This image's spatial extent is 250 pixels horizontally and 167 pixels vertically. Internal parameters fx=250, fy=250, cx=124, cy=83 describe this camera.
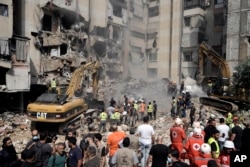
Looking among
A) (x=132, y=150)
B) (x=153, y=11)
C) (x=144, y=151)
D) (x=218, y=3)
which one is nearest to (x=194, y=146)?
(x=132, y=150)

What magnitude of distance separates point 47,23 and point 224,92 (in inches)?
708

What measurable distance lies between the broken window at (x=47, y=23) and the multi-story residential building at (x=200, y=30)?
1693 cm

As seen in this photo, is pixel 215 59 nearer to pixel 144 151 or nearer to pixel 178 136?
pixel 178 136

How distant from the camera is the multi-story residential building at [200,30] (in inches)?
1174

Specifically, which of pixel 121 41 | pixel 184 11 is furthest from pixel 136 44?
pixel 184 11

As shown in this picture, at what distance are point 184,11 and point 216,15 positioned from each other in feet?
14.1

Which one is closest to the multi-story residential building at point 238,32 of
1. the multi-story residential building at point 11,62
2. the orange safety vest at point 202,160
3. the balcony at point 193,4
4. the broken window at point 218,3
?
the broken window at point 218,3

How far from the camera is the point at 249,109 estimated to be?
1616 cm

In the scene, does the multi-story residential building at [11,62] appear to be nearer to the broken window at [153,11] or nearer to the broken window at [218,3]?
the broken window at [218,3]

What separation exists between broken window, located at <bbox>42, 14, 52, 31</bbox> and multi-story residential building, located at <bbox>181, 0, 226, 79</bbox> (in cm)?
1693

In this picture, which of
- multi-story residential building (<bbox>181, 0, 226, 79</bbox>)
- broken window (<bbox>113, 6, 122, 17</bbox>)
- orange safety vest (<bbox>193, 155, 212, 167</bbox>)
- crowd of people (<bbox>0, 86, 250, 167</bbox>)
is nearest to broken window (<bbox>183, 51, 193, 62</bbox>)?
multi-story residential building (<bbox>181, 0, 226, 79</bbox>)

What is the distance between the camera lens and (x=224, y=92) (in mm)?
18047

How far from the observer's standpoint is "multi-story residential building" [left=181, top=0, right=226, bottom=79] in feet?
97.8

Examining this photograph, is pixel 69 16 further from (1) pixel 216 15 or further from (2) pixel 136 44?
(1) pixel 216 15
